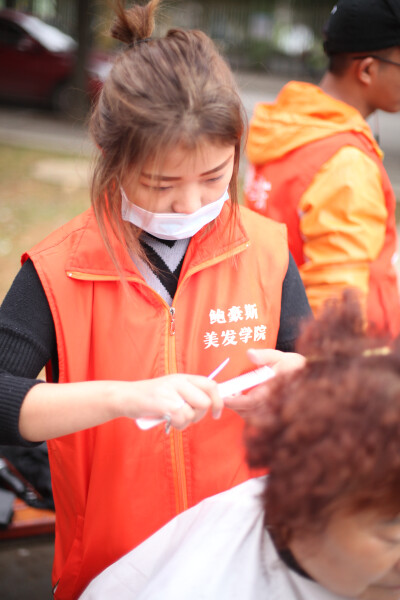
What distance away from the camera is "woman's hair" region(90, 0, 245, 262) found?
1332mm

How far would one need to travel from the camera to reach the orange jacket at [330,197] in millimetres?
2104

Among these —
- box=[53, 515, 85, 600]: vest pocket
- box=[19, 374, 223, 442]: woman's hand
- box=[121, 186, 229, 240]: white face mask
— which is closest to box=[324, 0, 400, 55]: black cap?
box=[121, 186, 229, 240]: white face mask

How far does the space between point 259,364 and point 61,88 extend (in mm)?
12886

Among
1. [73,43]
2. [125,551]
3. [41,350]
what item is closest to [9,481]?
[125,551]

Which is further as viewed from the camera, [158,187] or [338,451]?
[158,187]

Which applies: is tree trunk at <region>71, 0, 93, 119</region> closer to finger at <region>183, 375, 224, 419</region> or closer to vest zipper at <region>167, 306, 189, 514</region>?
vest zipper at <region>167, 306, 189, 514</region>

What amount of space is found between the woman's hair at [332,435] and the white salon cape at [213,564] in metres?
0.20

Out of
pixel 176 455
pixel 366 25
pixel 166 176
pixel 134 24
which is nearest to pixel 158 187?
pixel 166 176

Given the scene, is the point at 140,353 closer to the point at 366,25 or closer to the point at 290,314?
the point at 290,314

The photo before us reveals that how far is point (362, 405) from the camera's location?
35.3 inches

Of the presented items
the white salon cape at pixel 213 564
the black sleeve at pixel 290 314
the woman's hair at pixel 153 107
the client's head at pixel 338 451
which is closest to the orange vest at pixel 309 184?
the black sleeve at pixel 290 314

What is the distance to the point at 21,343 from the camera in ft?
4.52

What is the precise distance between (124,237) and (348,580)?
832 mm

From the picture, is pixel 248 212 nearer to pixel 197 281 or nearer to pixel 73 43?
pixel 197 281
